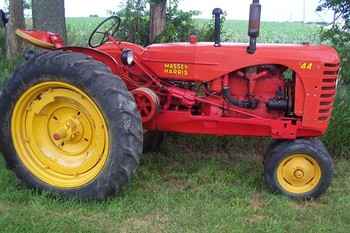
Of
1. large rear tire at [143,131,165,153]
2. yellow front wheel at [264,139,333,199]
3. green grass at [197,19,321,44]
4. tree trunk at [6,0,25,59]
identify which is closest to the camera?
yellow front wheel at [264,139,333,199]

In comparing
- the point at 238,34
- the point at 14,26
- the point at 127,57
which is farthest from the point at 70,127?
the point at 238,34

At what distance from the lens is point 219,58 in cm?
509

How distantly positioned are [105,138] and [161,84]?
0.79 metres

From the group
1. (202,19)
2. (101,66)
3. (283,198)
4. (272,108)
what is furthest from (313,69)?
(202,19)

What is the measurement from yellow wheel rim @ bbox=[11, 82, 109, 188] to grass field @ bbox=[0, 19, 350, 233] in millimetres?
249

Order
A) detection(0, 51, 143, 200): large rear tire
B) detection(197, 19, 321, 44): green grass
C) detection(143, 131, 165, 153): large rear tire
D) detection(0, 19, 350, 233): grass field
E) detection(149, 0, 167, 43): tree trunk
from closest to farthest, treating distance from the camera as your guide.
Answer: detection(0, 19, 350, 233): grass field
detection(0, 51, 143, 200): large rear tire
detection(143, 131, 165, 153): large rear tire
detection(149, 0, 167, 43): tree trunk
detection(197, 19, 321, 44): green grass

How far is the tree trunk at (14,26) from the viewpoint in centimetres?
923

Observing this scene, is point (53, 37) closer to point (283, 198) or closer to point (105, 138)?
point (105, 138)

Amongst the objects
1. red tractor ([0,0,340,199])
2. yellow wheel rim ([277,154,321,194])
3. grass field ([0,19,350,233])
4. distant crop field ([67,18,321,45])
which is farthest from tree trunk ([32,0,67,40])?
yellow wheel rim ([277,154,321,194])

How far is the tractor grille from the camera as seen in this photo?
4969mm

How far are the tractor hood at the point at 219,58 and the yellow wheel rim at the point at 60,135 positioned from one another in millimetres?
800

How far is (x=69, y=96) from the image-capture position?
16.1ft

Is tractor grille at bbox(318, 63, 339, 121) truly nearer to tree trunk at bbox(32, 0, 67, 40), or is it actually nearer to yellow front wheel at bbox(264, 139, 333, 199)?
yellow front wheel at bbox(264, 139, 333, 199)

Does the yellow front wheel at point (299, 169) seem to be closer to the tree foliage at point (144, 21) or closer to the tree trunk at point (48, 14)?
the tree trunk at point (48, 14)
